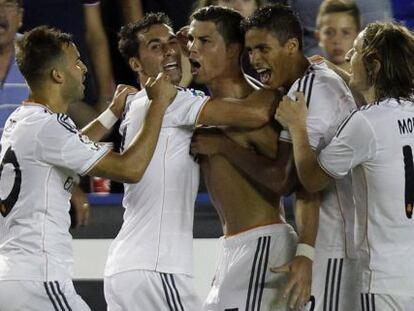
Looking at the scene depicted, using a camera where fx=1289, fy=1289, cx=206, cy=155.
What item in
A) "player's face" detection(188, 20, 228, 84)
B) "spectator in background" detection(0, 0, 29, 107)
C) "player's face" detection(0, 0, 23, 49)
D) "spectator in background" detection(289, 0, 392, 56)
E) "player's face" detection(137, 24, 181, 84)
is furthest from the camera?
"player's face" detection(0, 0, 23, 49)

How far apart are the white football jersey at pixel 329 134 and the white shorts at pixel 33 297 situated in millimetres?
858

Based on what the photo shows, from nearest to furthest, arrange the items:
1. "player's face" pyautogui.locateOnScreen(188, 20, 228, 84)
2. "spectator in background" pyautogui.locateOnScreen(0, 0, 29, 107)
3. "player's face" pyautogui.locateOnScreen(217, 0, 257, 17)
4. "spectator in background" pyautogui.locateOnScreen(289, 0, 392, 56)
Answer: "player's face" pyautogui.locateOnScreen(188, 20, 228, 84)
"player's face" pyautogui.locateOnScreen(217, 0, 257, 17)
"spectator in background" pyautogui.locateOnScreen(289, 0, 392, 56)
"spectator in background" pyautogui.locateOnScreen(0, 0, 29, 107)

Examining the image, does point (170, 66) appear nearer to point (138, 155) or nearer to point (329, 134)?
point (138, 155)

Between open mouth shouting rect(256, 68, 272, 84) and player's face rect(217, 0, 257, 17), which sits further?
player's face rect(217, 0, 257, 17)

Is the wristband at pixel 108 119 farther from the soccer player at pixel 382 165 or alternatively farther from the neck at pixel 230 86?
the soccer player at pixel 382 165

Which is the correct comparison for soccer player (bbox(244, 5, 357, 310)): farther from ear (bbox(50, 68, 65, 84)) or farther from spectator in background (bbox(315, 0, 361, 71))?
Result: spectator in background (bbox(315, 0, 361, 71))

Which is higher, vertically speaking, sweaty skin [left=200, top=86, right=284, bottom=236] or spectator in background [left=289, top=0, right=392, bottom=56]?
spectator in background [left=289, top=0, right=392, bottom=56]

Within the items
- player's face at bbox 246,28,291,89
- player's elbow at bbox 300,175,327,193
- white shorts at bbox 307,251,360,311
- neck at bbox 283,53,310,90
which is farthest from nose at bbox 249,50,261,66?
white shorts at bbox 307,251,360,311

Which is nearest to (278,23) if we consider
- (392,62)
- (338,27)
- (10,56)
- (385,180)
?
(392,62)

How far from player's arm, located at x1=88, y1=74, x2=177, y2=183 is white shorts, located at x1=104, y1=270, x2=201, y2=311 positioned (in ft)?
1.07

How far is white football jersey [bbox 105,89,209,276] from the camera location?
4242mm

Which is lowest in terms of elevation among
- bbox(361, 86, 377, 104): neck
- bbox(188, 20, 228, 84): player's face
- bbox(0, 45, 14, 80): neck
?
bbox(0, 45, 14, 80): neck

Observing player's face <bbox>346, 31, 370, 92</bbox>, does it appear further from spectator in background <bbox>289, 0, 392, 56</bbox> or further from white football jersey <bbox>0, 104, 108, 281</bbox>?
spectator in background <bbox>289, 0, 392, 56</bbox>

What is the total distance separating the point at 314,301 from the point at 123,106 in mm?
1042
